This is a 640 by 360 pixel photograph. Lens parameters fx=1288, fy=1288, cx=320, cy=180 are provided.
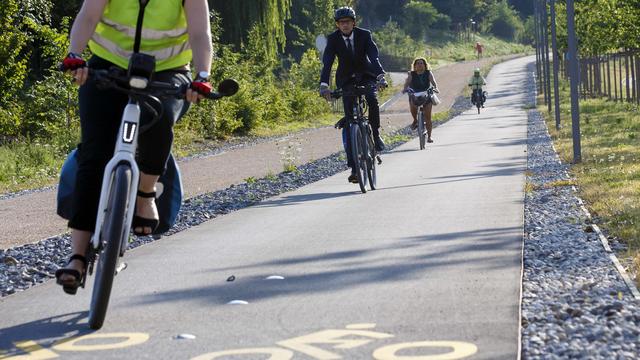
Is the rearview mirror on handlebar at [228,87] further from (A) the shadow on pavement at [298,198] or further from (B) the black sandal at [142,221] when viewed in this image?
(A) the shadow on pavement at [298,198]

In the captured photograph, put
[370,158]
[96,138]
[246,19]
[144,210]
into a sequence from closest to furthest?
[96,138], [144,210], [370,158], [246,19]

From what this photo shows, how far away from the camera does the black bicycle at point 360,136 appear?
46.8 ft

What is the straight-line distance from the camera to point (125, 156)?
5812 millimetres

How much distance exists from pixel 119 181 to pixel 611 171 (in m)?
10.8

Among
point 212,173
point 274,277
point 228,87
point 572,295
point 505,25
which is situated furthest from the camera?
point 505,25

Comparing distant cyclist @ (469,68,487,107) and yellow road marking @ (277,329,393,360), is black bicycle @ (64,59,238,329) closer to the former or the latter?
yellow road marking @ (277,329,393,360)

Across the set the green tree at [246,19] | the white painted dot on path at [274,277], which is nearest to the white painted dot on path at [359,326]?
the white painted dot on path at [274,277]

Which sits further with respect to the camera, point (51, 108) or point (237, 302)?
point (51, 108)

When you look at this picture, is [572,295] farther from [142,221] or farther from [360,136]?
[360,136]

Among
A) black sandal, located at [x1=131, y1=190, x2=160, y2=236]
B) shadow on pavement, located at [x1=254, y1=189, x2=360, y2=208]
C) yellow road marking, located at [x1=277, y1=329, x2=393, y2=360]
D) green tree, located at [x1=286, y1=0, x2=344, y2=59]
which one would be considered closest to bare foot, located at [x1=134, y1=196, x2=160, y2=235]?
black sandal, located at [x1=131, y1=190, x2=160, y2=236]

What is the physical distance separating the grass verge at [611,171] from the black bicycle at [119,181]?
9.74 feet

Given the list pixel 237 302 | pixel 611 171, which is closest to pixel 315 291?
pixel 237 302

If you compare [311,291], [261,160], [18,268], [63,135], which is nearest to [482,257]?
[311,291]

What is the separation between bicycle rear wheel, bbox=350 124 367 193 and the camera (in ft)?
46.8
